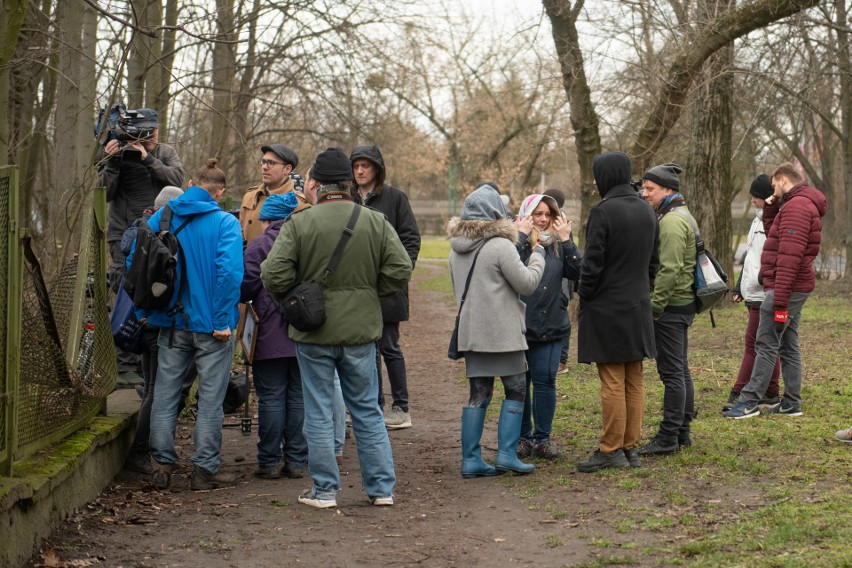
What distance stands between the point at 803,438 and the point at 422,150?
1957 inches

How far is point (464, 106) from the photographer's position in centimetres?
4884

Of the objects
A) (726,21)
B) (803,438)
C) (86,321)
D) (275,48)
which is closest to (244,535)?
(86,321)

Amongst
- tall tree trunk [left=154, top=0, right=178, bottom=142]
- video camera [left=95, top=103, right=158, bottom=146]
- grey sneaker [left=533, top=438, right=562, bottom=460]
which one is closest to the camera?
grey sneaker [left=533, top=438, right=562, bottom=460]

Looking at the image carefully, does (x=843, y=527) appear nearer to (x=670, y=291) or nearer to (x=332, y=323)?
(x=670, y=291)

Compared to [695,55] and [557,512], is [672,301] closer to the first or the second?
[557,512]

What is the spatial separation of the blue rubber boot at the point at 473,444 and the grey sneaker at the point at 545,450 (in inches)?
20.0

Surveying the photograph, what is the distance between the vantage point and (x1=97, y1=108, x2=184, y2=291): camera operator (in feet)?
24.7

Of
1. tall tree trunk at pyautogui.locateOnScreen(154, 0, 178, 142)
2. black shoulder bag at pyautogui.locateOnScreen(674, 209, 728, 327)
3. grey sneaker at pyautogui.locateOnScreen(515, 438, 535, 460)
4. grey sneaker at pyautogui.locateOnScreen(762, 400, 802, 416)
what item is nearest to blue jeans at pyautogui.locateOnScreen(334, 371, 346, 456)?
grey sneaker at pyautogui.locateOnScreen(515, 438, 535, 460)

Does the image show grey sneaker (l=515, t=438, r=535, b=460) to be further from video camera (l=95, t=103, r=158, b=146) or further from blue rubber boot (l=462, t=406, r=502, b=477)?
video camera (l=95, t=103, r=158, b=146)

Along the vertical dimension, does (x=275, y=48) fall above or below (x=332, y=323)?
above

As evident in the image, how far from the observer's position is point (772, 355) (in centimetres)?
828

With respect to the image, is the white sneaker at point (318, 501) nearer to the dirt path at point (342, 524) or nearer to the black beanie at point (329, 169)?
the dirt path at point (342, 524)

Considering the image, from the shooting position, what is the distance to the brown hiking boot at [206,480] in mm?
6520

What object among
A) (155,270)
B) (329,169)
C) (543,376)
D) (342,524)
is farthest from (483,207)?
(342,524)
